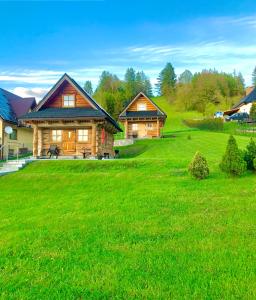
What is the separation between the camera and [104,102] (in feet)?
245

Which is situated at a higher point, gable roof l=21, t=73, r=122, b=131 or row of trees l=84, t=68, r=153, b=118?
row of trees l=84, t=68, r=153, b=118

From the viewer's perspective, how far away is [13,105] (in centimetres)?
3562

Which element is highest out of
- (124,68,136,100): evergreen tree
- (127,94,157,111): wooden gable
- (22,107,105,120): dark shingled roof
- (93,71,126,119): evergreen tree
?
(124,68,136,100): evergreen tree

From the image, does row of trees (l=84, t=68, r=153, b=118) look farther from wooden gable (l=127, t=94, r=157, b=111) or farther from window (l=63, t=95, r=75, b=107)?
window (l=63, t=95, r=75, b=107)

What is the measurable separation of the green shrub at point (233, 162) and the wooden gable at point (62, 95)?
15.2 metres

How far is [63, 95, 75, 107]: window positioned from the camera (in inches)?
1063

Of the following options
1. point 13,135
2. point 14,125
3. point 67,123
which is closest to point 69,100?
point 67,123

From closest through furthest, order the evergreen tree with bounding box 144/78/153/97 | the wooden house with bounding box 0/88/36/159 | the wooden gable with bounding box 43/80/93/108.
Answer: the wooden gable with bounding box 43/80/93/108 → the wooden house with bounding box 0/88/36/159 → the evergreen tree with bounding box 144/78/153/97

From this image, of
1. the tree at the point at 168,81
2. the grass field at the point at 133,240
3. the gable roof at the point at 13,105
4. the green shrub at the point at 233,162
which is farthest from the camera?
the tree at the point at 168,81

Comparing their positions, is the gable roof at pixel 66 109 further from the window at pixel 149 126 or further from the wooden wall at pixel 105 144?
the window at pixel 149 126

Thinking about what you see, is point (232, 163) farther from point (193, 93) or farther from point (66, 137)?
point (193, 93)

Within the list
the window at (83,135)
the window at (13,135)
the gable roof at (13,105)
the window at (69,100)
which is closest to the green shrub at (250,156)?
the window at (83,135)

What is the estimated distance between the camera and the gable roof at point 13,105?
106ft

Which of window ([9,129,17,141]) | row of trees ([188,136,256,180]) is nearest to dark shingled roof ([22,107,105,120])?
window ([9,129,17,141])
